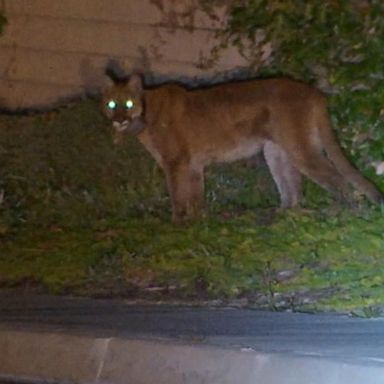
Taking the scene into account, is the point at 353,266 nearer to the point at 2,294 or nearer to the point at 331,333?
the point at 331,333

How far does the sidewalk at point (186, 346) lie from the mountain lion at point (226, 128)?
1880 mm

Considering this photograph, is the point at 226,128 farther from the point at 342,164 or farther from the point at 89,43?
the point at 89,43

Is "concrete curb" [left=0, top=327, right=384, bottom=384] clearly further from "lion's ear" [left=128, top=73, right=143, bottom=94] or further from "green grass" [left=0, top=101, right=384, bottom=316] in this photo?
"lion's ear" [left=128, top=73, right=143, bottom=94]

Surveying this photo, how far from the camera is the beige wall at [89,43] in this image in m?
Answer: 10.4

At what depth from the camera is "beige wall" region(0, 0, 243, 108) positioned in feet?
34.0

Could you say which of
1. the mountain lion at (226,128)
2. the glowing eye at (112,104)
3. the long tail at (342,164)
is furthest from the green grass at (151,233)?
the glowing eye at (112,104)

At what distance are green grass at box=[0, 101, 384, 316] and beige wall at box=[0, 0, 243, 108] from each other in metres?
0.26

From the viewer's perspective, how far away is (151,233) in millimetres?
9109

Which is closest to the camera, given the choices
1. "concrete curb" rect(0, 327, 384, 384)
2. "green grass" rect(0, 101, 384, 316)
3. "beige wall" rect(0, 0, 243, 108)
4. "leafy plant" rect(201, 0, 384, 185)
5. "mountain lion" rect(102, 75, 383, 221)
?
"concrete curb" rect(0, 327, 384, 384)

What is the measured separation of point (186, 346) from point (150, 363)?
19 centimetres

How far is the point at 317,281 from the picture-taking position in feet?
26.2

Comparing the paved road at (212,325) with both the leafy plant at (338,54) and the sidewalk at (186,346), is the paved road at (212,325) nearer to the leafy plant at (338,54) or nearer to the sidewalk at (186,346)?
the sidewalk at (186,346)

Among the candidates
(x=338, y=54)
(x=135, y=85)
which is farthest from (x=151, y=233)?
(x=338, y=54)

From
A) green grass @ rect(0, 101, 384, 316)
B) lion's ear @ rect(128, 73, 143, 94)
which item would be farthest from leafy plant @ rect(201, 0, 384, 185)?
lion's ear @ rect(128, 73, 143, 94)
